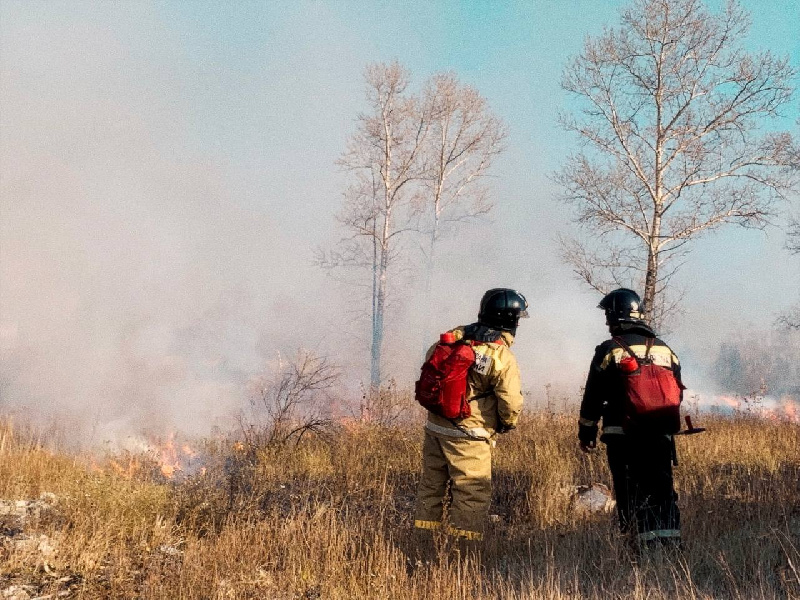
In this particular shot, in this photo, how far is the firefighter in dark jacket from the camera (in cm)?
376

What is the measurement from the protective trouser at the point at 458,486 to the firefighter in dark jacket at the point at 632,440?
827 millimetres

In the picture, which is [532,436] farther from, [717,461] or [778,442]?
[778,442]

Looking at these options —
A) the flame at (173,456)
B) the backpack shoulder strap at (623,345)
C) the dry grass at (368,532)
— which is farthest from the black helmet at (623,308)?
the flame at (173,456)

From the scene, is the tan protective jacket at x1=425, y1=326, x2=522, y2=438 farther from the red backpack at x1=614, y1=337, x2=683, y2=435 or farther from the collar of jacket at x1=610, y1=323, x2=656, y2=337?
the collar of jacket at x1=610, y1=323, x2=656, y2=337

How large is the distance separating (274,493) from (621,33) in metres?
9.17

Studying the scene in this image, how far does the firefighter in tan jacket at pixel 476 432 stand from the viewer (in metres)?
3.66

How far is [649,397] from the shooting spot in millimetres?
3752

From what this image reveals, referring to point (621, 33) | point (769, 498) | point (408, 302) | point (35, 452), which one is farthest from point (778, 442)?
point (408, 302)

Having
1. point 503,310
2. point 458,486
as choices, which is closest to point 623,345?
point 503,310

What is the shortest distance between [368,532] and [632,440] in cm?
199

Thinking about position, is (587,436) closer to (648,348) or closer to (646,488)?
(646,488)

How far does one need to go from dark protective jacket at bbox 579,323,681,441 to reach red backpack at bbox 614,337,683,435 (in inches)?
2.4

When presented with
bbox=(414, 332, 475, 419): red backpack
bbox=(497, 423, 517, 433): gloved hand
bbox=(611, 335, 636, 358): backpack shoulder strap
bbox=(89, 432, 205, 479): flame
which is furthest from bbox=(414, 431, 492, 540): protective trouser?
bbox=(89, 432, 205, 479): flame

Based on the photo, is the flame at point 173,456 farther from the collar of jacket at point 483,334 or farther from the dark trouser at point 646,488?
the dark trouser at point 646,488
